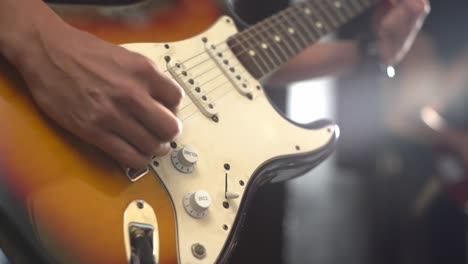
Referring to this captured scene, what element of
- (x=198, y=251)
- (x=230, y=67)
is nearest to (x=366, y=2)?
(x=230, y=67)

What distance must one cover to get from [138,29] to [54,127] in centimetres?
17

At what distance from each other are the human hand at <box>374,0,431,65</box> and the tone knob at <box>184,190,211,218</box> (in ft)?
1.94

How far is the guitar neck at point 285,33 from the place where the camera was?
2.29 ft

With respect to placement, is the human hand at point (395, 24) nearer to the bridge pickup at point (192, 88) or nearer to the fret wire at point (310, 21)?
the fret wire at point (310, 21)

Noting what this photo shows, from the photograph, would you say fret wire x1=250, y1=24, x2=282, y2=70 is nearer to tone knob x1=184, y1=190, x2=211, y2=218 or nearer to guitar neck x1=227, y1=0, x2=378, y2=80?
guitar neck x1=227, y1=0, x2=378, y2=80

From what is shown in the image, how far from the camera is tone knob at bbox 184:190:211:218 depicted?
51 cm

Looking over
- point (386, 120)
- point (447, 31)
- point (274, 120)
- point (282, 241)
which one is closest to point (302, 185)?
point (386, 120)

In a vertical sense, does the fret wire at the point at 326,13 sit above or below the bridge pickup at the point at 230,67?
below

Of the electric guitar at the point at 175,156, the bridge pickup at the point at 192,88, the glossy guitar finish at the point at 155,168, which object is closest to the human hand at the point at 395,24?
the electric guitar at the point at 175,156

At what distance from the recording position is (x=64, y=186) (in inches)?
17.7

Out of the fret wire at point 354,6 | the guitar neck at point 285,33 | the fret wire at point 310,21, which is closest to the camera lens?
the guitar neck at point 285,33

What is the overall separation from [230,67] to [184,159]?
18 cm

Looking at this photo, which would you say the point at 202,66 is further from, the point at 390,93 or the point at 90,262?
the point at 390,93

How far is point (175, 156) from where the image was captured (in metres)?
0.53
